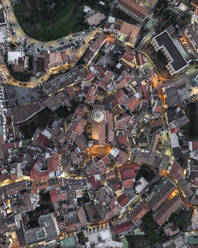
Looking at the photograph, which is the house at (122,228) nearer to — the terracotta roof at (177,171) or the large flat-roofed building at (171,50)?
the terracotta roof at (177,171)

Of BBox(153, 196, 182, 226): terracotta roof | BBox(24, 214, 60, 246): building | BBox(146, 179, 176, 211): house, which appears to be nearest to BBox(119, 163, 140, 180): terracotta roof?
BBox(146, 179, 176, 211): house

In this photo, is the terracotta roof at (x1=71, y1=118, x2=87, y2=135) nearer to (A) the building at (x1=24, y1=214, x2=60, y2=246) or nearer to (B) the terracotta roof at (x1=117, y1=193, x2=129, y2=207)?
(B) the terracotta roof at (x1=117, y1=193, x2=129, y2=207)

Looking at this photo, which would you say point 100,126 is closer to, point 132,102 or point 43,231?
point 132,102

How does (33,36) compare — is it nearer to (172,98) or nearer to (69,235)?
(172,98)

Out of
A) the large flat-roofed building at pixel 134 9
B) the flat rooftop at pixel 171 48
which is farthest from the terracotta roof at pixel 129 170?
the large flat-roofed building at pixel 134 9

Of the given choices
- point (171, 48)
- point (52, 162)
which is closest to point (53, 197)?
point (52, 162)


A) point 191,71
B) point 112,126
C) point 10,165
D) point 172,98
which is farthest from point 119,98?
point 10,165

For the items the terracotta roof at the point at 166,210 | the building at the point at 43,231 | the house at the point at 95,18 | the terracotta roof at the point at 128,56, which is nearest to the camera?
the building at the point at 43,231
